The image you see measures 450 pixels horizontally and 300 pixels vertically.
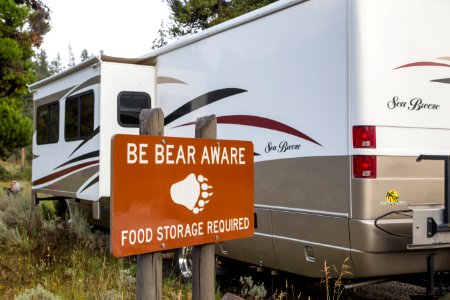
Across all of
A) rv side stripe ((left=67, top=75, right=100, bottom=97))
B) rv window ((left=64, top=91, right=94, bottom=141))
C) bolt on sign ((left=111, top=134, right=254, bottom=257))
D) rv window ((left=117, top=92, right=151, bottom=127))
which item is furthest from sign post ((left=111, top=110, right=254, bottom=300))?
rv window ((left=64, top=91, right=94, bottom=141))

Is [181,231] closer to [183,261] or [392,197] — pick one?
[392,197]

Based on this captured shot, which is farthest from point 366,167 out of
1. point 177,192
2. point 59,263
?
point 59,263

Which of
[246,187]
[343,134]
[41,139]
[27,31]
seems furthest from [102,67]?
[27,31]

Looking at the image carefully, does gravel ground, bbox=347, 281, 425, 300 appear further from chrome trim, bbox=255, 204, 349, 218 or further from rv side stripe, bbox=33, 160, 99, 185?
rv side stripe, bbox=33, 160, 99, 185

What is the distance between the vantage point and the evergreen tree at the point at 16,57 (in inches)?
717

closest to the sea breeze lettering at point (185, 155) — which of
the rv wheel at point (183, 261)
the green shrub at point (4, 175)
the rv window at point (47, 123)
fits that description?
the rv wheel at point (183, 261)

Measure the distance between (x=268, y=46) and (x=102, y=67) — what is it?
2.86 meters

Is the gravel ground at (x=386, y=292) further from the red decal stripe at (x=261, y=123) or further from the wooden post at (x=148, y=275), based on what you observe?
the wooden post at (x=148, y=275)

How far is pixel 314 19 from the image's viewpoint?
4.57m

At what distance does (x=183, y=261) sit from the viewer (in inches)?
251

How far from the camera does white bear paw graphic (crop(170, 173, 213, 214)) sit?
2859mm

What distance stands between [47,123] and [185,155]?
6946 millimetres

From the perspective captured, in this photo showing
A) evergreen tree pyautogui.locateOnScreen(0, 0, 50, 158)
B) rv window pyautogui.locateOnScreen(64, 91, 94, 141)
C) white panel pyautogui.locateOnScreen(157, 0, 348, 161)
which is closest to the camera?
white panel pyautogui.locateOnScreen(157, 0, 348, 161)

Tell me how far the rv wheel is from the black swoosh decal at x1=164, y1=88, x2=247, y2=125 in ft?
5.27
